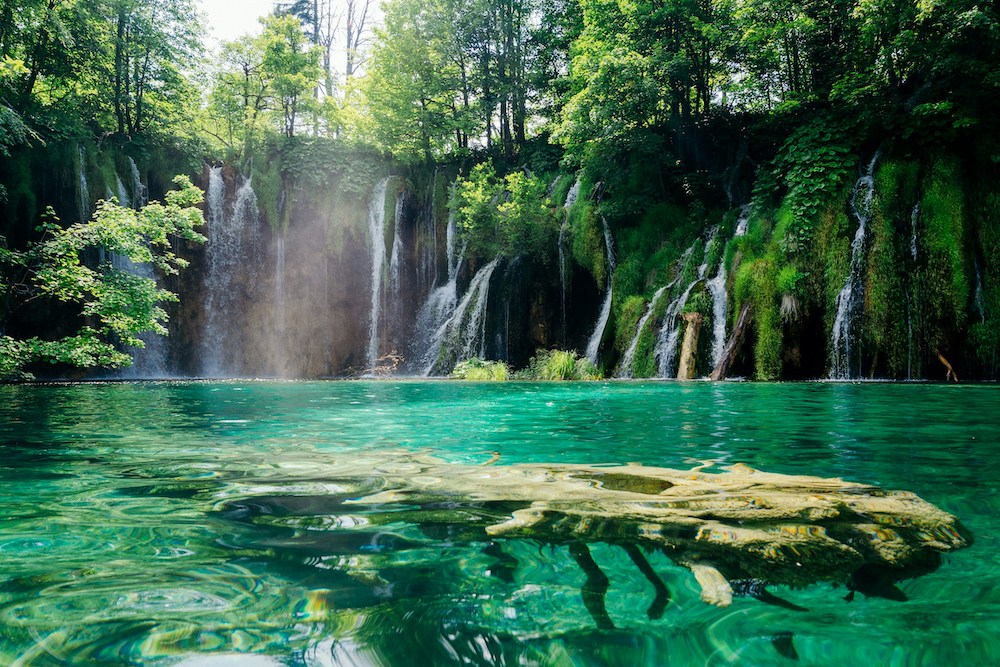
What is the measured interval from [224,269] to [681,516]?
2232 cm

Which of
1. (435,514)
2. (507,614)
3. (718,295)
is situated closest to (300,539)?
(435,514)

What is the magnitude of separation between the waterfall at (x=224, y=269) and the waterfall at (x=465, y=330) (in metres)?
7.98

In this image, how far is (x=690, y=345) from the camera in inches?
509

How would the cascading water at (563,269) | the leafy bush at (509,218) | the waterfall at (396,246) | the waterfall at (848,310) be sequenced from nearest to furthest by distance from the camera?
1. the waterfall at (848,310)
2. the cascading water at (563,269)
3. the leafy bush at (509,218)
4. the waterfall at (396,246)

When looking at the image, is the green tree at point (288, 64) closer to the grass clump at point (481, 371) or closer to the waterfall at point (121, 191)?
the waterfall at point (121, 191)

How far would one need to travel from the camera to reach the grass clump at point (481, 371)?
15400mm

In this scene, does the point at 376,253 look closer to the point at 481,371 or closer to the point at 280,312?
the point at 280,312

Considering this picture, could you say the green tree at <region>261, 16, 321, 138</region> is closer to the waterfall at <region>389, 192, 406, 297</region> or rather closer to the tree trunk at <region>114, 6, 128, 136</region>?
the tree trunk at <region>114, 6, 128, 136</region>

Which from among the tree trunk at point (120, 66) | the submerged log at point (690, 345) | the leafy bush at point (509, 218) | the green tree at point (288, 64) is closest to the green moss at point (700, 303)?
the submerged log at point (690, 345)

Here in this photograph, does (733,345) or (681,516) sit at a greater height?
(733,345)

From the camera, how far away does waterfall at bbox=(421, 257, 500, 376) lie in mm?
17750

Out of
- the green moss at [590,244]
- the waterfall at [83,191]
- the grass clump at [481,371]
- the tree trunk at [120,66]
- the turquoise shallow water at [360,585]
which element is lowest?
the grass clump at [481,371]

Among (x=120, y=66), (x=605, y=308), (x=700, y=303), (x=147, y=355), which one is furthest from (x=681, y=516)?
(x=120, y=66)

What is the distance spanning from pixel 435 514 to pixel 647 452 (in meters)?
1.82
